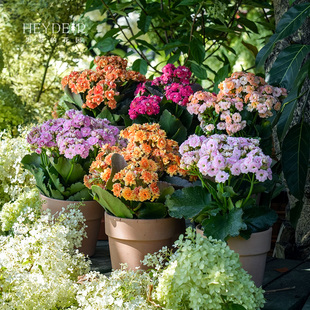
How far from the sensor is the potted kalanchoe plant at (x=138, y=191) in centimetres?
171

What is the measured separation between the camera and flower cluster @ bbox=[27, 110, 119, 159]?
188cm

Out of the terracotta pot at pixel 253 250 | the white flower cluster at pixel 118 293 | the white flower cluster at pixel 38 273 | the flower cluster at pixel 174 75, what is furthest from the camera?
the flower cluster at pixel 174 75

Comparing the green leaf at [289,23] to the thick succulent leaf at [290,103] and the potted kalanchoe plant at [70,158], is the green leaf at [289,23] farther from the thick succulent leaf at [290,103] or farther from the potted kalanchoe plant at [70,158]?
the potted kalanchoe plant at [70,158]

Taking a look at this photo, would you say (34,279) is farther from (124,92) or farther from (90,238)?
(124,92)

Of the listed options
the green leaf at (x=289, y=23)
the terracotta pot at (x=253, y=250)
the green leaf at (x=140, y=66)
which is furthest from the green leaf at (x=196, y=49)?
the terracotta pot at (x=253, y=250)

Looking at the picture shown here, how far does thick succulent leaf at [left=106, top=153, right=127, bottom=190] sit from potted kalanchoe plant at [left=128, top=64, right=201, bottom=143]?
0.33 metres

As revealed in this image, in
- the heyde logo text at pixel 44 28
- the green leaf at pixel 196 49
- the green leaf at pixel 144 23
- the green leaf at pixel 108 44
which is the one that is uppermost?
the heyde logo text at pixel 44 28

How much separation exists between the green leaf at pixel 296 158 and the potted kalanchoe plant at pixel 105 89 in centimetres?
74

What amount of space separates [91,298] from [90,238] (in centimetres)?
75

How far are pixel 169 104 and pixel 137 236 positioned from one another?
68cm

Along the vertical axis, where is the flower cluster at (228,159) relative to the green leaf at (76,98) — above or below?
below

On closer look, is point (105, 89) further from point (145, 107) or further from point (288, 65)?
point (288, 65)

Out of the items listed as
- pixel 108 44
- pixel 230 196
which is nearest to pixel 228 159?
pixel 230 196

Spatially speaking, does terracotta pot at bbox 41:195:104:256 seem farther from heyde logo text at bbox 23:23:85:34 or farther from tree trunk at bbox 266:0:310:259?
heyde logo text at bbox 23:23:85:34
